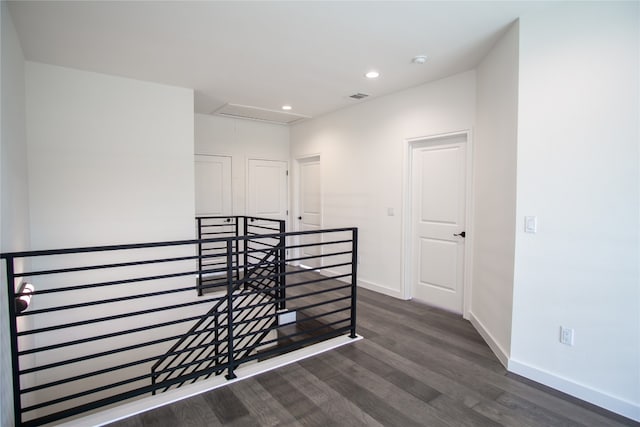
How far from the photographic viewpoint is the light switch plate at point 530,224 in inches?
95.3

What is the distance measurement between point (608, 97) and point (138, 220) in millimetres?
4394

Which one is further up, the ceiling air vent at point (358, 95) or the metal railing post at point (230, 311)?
the ceiling air vent at point (358, 95)

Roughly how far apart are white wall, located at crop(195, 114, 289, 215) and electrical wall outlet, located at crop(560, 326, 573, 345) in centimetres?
478

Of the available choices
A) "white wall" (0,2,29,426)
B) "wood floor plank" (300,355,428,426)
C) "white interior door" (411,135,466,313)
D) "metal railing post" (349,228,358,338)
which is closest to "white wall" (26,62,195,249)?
"white wall" (0,2,29,426)

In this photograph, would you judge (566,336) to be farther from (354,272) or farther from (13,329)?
(13,329)

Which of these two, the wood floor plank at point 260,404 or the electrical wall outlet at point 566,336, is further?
the electrical wall outlet at point 566,336

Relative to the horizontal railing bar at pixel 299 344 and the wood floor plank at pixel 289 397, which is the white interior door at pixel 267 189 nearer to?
the horizontal railing bar at pixel 299 344

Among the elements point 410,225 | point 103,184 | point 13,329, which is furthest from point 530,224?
point 103,184

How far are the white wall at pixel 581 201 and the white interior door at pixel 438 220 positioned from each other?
1.27m

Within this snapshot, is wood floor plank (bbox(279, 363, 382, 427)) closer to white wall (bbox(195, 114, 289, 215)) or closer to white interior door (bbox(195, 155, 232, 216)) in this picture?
white interior door (bbox(195, 155, 232, 216))

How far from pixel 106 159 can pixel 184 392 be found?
274cm

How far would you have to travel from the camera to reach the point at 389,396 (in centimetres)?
225

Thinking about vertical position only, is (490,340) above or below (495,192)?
below

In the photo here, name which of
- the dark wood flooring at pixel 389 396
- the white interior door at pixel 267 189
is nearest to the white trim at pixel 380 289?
the dark wood flooring at pixel 389 396
